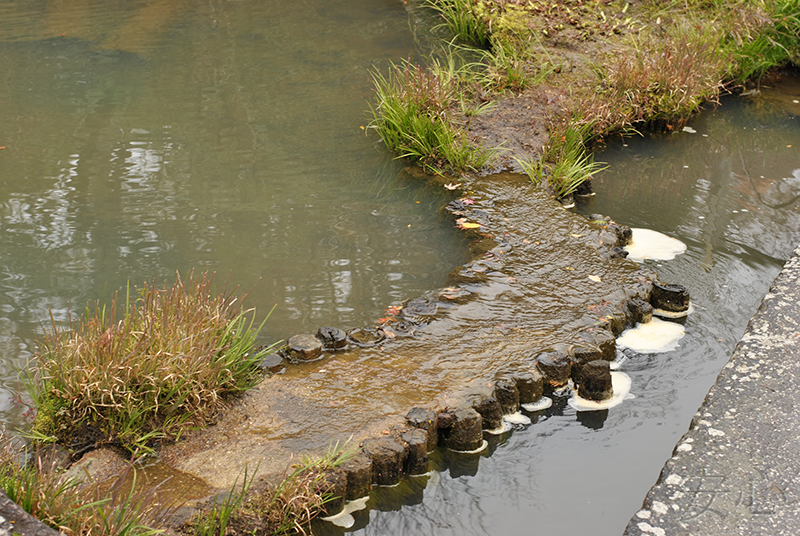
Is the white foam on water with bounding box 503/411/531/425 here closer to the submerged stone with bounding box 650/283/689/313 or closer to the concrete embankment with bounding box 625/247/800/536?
the concrete embankment with bounding box 625/247/800/536

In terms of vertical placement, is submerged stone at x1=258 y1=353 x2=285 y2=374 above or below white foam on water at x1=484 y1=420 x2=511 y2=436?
above

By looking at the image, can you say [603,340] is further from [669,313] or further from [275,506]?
[275,506]

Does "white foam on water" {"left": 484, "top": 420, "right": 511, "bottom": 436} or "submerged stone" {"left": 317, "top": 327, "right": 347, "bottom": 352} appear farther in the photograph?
"submerged stone" {"left": 317, "top": 327, "right": 347, "bottom": 352}

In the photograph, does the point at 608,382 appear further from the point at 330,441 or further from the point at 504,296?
the point at 330,441

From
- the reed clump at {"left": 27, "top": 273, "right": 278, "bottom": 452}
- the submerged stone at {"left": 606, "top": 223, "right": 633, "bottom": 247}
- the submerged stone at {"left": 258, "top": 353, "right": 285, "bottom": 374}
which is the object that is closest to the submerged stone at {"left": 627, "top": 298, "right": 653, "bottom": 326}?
the submerged stone at {"left": 606, "top": 223, "right": 633, "bottom": 247}

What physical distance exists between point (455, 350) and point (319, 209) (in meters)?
2.03

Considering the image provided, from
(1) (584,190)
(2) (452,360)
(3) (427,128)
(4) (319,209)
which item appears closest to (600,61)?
(1) (584,190)

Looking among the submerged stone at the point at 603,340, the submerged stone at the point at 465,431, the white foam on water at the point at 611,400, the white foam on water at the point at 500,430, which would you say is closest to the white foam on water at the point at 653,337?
the submerged stone at the point at 603,340

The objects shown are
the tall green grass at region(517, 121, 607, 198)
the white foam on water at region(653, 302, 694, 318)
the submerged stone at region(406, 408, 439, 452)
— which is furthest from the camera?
the tall green grass at region(517, 121, 607, 198)

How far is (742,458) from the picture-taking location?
118 inches

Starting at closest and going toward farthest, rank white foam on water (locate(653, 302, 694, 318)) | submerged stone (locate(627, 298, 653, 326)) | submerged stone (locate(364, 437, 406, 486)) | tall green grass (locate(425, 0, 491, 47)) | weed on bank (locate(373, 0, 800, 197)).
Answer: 1. submerged stone (locate(364, 437, 406, 486))
2. submerged stone (locate(627, 298, 653, 326))
3. white foam on water (locate(653, 302, 694, 318))
4. weed on bank (locate(373, 0, 800, 197))
5. tall green grass (locate(425, 0, 491, 47))

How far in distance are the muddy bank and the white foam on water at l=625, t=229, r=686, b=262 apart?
30cm

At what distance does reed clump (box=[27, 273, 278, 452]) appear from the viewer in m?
3.22

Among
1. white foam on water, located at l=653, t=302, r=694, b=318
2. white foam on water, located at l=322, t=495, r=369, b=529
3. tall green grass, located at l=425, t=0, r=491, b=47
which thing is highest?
tall green grass, located at l=425, t=0, r=491, b=47
